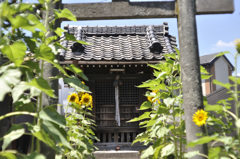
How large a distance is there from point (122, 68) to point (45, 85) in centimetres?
596

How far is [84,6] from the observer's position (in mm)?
2779

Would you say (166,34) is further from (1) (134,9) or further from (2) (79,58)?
(1) (134,9)

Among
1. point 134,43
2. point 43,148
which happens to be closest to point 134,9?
point 43,148

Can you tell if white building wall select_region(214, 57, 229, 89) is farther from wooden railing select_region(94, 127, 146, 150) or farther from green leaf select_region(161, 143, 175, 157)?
green leaf select_region(161, 143, 175, 157)

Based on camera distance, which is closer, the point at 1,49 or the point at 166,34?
the point at 1,49

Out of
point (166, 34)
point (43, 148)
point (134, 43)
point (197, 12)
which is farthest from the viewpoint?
point (166, 34)

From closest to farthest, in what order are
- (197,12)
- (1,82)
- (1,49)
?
(1,82), (1,49), (197,12)

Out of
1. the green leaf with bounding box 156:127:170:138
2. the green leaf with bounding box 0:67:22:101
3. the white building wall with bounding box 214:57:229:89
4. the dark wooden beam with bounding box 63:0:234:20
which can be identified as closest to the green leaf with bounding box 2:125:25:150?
the green leaf with bounding box 0:67:22:101

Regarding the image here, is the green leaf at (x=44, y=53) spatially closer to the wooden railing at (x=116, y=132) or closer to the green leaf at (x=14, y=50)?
the green leaf at (x=14, y=50)

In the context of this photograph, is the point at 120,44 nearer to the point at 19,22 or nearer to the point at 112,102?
the point at 112,102

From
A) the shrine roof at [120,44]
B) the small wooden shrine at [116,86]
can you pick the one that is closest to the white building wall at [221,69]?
the shrine roof at [120,44]

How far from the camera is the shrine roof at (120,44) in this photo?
7078mm

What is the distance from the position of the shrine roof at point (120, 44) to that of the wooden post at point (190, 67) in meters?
3.88

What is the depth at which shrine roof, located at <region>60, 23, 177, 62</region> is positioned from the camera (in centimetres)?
708
